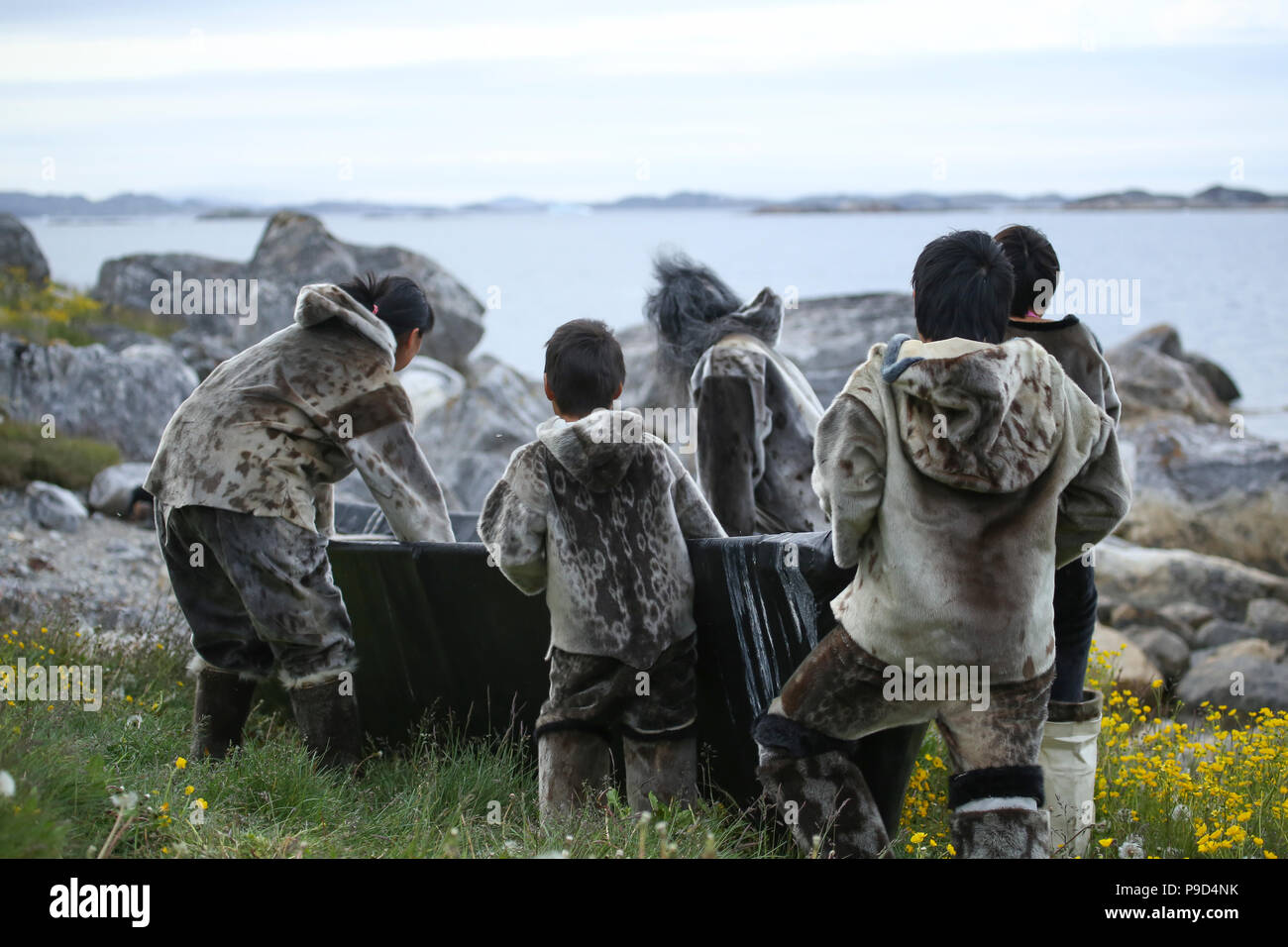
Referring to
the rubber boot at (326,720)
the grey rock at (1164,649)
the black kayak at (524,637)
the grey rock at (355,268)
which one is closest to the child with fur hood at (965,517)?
the black kayak at (524,637)

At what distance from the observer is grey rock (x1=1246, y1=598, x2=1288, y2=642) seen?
10703 mm

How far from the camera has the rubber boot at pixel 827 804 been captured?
3.49 metres

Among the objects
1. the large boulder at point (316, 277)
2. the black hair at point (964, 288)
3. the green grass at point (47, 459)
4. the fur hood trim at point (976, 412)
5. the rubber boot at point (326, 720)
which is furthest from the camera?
the large boulder at point (316, 277)

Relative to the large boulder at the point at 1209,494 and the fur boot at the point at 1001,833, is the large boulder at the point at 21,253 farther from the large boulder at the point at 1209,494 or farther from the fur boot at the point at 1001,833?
the fur boot at the point at 1001,833

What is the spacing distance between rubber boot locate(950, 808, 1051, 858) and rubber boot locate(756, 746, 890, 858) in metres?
0.27

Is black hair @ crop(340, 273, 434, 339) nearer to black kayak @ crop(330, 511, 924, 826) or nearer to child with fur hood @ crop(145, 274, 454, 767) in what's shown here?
child with fur hood @ crop(145, 274, 454, 767)

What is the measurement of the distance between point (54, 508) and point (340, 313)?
6.08 m

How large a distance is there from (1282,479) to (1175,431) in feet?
4.81

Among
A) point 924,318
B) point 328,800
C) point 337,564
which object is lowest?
point 328,800

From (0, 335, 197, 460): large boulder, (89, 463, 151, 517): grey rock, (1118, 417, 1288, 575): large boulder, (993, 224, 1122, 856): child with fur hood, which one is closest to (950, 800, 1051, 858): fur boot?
(993, 224, 1122, 856): child with fur hood

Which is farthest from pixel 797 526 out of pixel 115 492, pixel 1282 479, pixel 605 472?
pixel 1282 479

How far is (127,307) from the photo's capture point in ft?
58.1

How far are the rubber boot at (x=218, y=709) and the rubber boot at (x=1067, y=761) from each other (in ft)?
8.83
